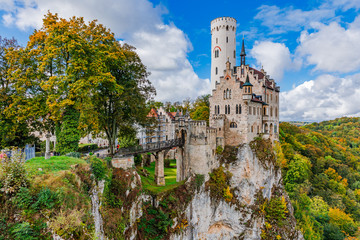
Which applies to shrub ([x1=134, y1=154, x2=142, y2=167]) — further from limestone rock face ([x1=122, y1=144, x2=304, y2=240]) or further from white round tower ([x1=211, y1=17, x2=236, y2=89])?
white round tower ([x1=211, y1=17, x2=236, y2=89])

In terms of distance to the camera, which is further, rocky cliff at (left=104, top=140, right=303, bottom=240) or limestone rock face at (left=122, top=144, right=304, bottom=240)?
limestone rock face at (left=122, top=144, right=304, bottom=240)

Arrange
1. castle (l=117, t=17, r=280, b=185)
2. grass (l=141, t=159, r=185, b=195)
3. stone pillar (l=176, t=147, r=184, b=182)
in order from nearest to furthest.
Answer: grass (l=141, t=159, r=185, b=195)
castle (l=117, t=17, r=280, b=185)
stone pillar (l=176, t=147, r=184, b=182)

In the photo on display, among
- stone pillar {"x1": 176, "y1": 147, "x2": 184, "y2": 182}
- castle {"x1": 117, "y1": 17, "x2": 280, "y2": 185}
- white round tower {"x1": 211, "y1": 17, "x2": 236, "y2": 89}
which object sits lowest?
stone pillar {"x1": 176, "y1": 147, "x2": 184, "y2": 182}

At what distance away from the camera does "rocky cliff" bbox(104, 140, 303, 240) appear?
824 inches

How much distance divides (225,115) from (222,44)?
43.8 feet

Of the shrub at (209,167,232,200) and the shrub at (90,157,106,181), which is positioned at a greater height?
the shrub at (90,157,106,181)

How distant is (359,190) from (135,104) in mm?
61961

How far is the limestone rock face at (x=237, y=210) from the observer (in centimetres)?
2503

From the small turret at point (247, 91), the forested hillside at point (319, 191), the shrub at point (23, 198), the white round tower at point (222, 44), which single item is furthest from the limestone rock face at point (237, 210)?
the shrub at point (23, 198)

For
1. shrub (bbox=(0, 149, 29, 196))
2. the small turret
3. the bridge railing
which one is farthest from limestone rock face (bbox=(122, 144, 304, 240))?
shrub (bbox=(0, 149, 29, 196))

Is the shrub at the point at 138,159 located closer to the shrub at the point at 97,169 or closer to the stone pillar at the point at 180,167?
the stone pillar at the point at 180,167

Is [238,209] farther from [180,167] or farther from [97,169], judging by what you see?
[97,169]

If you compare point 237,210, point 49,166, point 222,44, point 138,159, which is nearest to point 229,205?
point 237,210

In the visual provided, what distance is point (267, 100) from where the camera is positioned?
3375 centimetres
